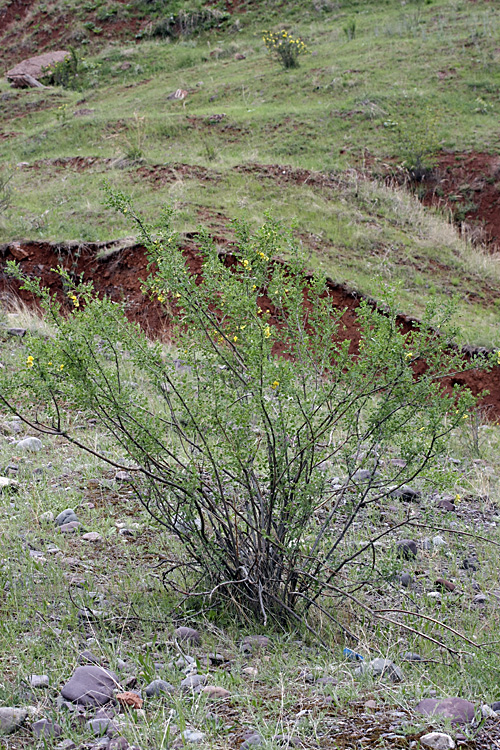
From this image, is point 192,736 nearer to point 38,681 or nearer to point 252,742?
point 252,742

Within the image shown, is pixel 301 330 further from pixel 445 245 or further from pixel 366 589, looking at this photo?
pixel 445 245

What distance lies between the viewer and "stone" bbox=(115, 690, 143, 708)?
1.95 meters

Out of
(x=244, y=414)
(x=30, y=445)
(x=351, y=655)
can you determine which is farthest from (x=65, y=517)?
(x=351, y=655)

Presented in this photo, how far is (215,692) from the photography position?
79.0 inches

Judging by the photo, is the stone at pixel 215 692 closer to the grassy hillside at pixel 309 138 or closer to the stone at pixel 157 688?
the stone at pixel 157 688

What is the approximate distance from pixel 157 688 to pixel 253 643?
1.66ft

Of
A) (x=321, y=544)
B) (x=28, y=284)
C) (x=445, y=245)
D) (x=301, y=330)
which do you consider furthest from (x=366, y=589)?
(x=445, y=245)

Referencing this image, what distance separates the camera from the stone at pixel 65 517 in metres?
3.50

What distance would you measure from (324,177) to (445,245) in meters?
2.88

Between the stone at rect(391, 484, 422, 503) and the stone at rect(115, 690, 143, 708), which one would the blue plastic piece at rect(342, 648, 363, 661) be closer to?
the stone at rect(115, 690, 143, 708)

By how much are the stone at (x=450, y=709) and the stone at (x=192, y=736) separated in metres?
0.67

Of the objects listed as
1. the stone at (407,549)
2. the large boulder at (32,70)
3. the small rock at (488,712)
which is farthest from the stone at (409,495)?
the large boulder at (32,70)

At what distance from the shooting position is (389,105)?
15.1 m

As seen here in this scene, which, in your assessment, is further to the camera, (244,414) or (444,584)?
(444,584)
